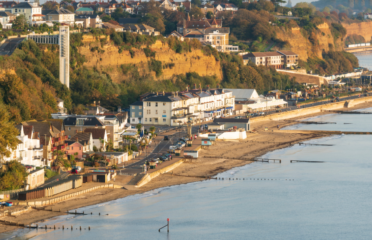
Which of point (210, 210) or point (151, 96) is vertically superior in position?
point (151, 96)

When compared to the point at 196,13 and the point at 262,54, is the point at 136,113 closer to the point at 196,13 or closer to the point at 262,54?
the point at 262,54

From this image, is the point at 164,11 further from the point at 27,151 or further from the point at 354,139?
the point at 27,151

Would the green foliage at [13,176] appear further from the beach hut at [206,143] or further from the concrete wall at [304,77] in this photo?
the concrete wall at [304,77]

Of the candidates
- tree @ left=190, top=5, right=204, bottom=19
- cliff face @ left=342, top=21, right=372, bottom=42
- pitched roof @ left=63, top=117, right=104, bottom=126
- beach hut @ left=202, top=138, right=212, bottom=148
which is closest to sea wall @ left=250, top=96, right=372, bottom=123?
beach hut @ left=202, top=138, right=212, bottom=148

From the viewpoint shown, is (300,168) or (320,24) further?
(320,24)

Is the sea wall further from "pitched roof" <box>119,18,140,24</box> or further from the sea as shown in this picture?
"pitched roof" <box>119,18,140,24</box>

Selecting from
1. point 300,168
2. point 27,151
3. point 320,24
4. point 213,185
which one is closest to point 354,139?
point 300,168

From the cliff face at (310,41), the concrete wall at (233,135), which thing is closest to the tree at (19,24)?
the concrete wall at (233,135)
